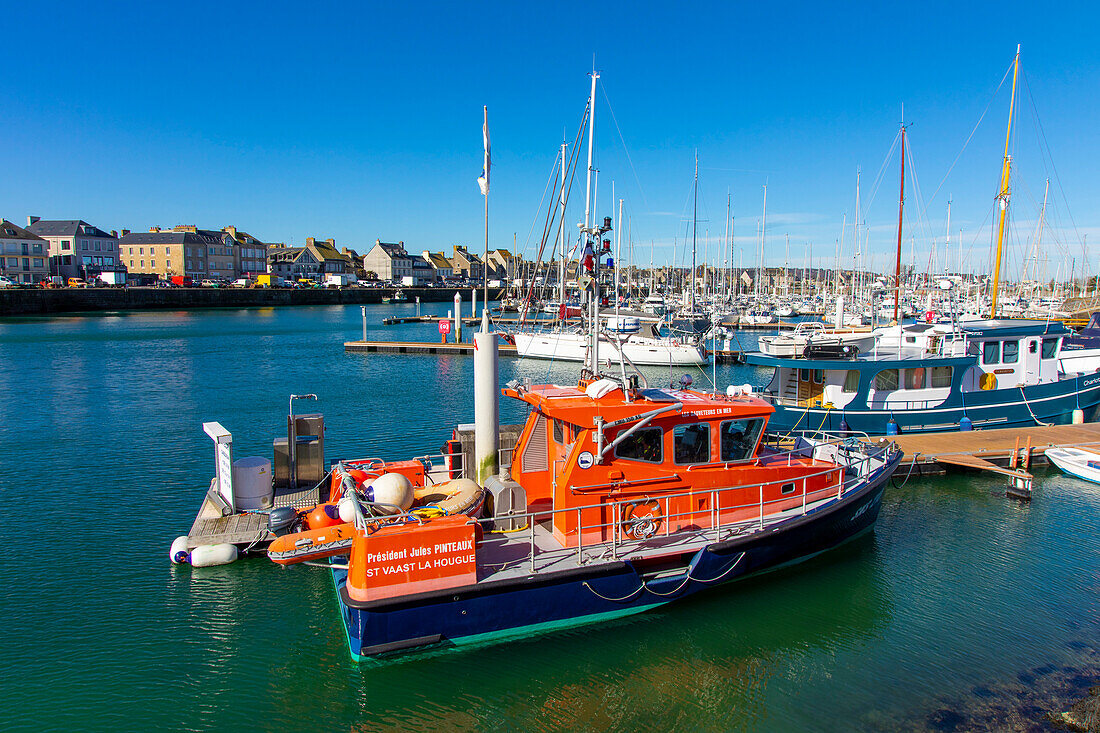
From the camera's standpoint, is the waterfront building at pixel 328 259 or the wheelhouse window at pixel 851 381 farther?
the waterfront building at pixel 328 259

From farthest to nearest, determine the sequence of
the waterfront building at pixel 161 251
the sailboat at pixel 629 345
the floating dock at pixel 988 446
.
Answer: the waterfront building at pixel 161 251, the sailboat at pixel 629 345, the floating dock at pixel 988 446

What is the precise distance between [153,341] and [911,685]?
53.3 m

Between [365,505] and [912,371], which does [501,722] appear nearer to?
[365,505]

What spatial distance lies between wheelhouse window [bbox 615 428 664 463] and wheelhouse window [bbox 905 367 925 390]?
13.0 meters

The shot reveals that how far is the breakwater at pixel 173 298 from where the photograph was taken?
7000 centimetres

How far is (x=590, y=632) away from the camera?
892 centimetres

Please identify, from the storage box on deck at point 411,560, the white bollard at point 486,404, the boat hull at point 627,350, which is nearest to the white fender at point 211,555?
the storage box on deck at point 411,560

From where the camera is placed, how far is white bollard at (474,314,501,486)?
1060 centimetres

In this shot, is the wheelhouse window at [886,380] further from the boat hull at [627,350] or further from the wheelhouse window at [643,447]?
the boat hull at [627,350]

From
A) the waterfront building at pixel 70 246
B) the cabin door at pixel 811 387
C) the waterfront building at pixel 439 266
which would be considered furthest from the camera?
the waterfront building at pixel 439 266

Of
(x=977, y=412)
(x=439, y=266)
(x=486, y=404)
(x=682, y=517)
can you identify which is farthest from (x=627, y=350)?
(x=439, y=266)

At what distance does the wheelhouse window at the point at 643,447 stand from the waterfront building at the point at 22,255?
104 meters

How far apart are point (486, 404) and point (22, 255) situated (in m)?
103

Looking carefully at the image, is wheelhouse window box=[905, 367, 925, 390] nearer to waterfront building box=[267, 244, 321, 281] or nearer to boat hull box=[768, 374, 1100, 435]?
boat hull box=[768, 374, 1100, 435]
